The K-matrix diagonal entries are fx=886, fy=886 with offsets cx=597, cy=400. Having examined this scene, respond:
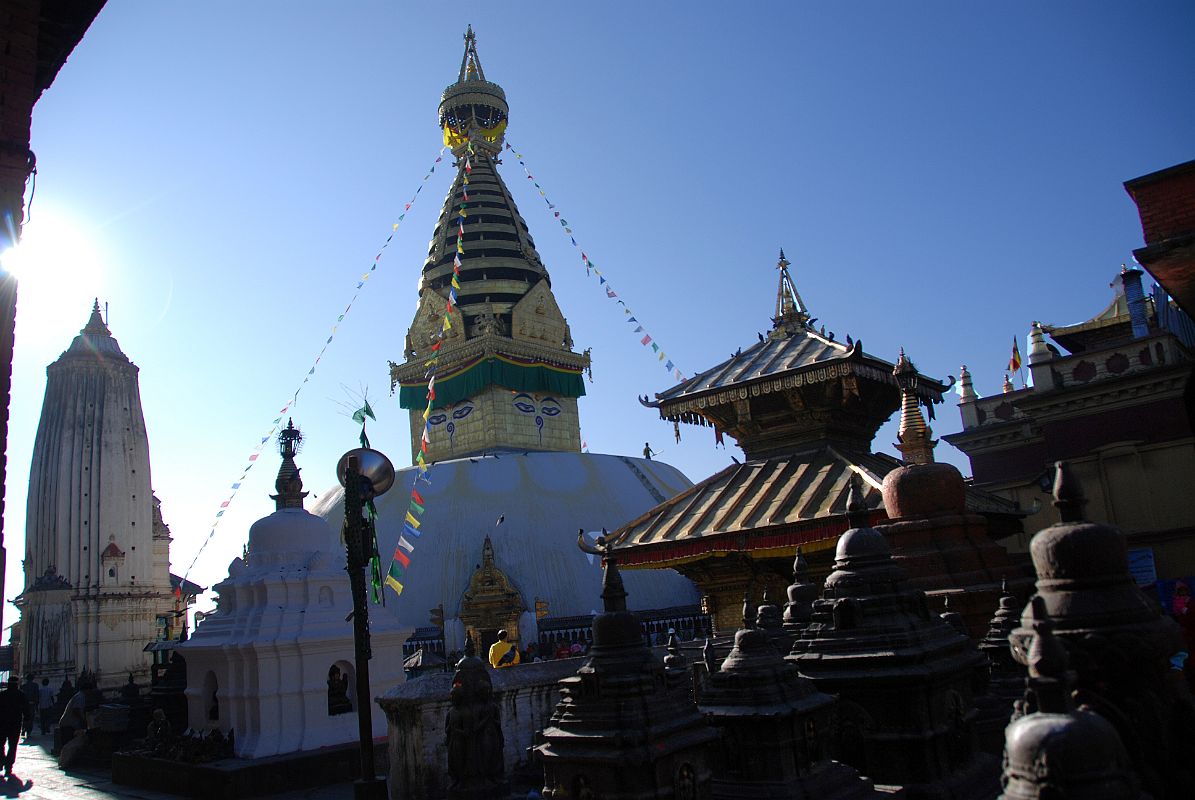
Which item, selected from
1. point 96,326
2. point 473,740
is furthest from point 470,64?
point 473,740

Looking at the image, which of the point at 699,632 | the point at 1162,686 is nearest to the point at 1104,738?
the point at 1162,686

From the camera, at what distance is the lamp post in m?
6.91

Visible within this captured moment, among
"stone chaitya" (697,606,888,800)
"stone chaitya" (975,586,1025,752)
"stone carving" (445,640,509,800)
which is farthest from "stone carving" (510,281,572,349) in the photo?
"stone chaitya" (697,606,888,800)

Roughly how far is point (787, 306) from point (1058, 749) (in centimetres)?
1519

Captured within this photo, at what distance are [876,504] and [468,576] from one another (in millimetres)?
16899

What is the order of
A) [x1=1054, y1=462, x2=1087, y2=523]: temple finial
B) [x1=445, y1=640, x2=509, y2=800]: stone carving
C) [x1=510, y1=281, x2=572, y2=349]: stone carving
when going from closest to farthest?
1. [x1=1054, y1=462, x2=1087, y2=523]: temple finial
2. [x1=445, y1=640, x2=509, y2=800]: stone carving
3. [x1=510, y1=281, x2=572, y2=349]: stone carving

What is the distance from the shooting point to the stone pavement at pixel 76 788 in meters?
9.28

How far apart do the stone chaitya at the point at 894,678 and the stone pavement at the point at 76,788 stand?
559 centimetres

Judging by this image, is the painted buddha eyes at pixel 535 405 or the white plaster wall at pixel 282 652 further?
the painted buddha eyes at pixel 535 405

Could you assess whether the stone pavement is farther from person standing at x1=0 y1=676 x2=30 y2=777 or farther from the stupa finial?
the stupa finial

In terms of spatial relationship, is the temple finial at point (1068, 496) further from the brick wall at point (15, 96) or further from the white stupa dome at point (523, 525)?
the white stupa dome at point (523, 525)

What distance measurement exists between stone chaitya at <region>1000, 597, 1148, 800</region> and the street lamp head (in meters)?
6.07

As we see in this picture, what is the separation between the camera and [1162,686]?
10.7 ft

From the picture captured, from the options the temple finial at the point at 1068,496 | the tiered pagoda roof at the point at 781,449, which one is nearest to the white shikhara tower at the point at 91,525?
the tiered pagoda roof at the point at 781,449
